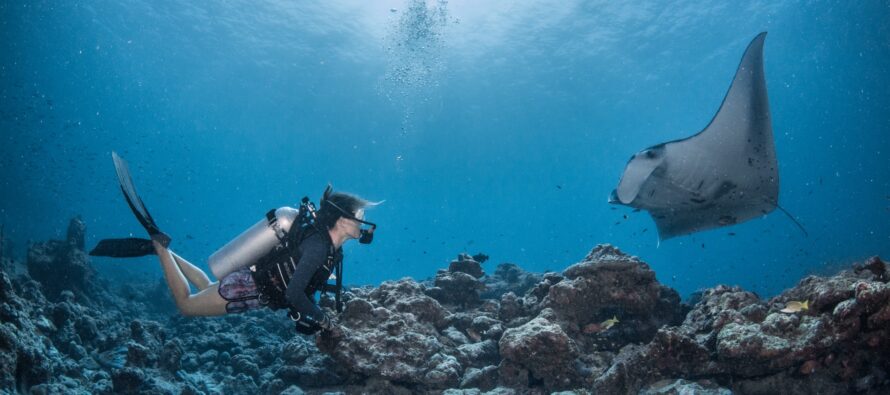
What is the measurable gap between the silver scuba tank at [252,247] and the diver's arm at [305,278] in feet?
A: 2.06

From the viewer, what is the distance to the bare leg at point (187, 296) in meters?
4.54

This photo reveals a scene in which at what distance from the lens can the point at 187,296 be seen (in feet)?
15.4

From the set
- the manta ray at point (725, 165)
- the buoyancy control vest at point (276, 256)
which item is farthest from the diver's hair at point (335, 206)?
the manta ray at point (725, 165)

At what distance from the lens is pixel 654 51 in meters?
33.5

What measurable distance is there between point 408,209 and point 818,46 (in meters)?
106

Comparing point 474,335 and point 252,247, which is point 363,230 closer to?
point 252,247

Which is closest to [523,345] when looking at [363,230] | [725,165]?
[363,230]

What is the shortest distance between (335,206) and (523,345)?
2.74 metres

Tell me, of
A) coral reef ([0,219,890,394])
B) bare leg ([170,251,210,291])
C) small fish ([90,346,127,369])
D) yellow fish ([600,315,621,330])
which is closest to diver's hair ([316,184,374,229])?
coral reef ([0,219,890,394])

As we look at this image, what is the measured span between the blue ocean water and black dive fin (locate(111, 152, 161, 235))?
10.2 meters

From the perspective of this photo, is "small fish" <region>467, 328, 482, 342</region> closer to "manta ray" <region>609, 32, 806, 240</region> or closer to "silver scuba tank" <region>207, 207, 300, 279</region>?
"manta ray" <region>609, 32, 806, 240</region>

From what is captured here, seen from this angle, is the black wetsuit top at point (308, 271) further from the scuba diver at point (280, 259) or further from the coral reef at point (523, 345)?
the coral reef at point (523, 345)

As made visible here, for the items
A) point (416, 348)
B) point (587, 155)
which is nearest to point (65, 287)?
point (416, 348)

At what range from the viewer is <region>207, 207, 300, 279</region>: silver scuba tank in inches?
176
